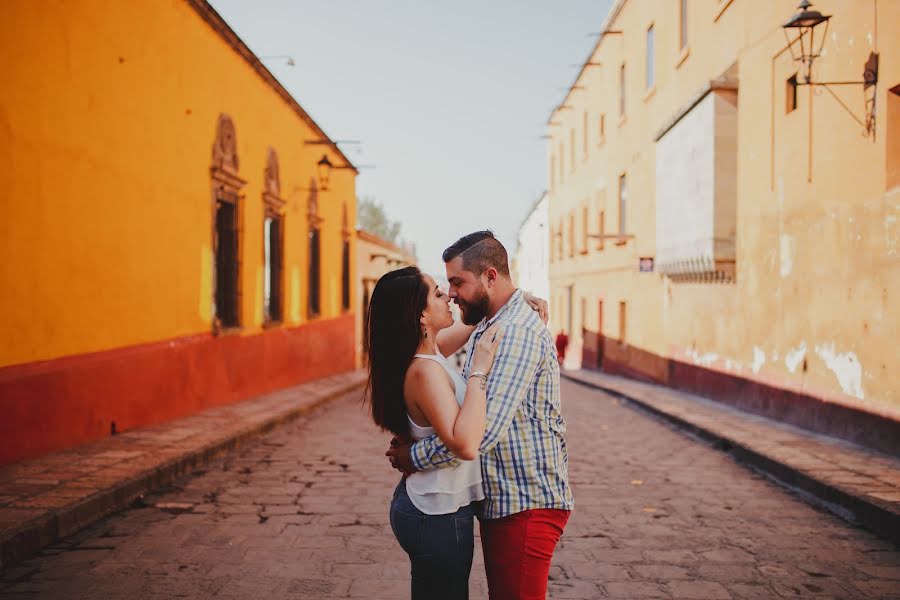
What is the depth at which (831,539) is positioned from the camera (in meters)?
5.50

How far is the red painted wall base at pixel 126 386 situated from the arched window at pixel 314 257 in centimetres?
424

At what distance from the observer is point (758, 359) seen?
39.0ft

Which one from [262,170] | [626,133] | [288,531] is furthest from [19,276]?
[626,133]

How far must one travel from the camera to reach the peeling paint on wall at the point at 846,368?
8.85 m

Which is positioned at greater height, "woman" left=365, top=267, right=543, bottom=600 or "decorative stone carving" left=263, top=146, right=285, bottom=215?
"decorative stone carving" left=263, top=146, right=285, bottom=215

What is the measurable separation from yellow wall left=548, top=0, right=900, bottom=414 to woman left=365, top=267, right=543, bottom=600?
6981mm

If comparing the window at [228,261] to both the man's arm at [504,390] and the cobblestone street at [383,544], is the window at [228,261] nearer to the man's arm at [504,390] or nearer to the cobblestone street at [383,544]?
the cobblestone street at [383,544]

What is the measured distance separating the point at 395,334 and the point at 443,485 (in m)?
0.49

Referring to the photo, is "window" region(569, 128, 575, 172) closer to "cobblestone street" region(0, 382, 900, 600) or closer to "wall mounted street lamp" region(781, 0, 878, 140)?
"wall mounted street lamp" region(781, 0, 878, 140)

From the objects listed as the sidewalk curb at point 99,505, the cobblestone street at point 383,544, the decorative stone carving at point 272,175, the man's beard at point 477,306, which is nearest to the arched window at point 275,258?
the decorative stone carving at point 272,175

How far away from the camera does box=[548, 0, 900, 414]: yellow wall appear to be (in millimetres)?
8461

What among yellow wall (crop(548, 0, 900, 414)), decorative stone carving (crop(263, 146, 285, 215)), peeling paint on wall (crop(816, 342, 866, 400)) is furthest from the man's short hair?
decorative stone carving (crop(263, 146, 285, 215))

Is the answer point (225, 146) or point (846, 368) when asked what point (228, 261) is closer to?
point (225, 146)

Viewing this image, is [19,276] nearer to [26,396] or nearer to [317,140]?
[26,396]
